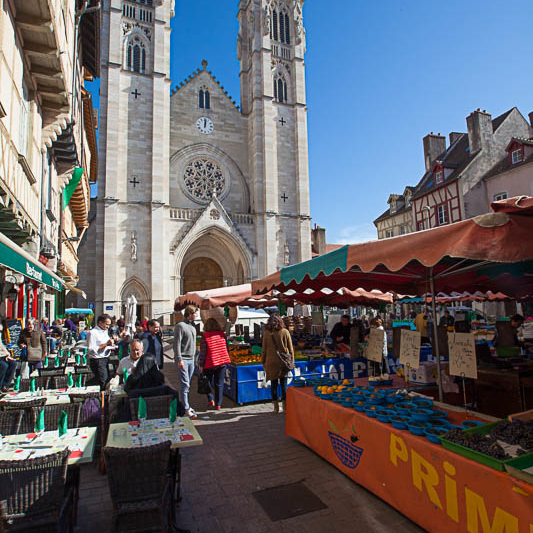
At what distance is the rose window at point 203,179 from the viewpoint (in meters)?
26.3

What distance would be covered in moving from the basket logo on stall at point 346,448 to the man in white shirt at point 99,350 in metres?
4.24

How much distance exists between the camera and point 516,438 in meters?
2.70

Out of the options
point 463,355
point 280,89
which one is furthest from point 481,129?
→ point 463,355

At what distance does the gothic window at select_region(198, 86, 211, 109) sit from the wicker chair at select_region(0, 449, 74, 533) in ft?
92.0

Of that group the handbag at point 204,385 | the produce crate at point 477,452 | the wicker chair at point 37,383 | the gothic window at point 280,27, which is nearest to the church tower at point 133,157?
the gothic window at point 280,27

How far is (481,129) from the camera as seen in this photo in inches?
918

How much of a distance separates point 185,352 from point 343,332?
14.6ft

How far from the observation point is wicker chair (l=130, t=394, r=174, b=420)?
4.00 metres

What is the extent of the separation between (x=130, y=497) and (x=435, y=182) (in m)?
26.7

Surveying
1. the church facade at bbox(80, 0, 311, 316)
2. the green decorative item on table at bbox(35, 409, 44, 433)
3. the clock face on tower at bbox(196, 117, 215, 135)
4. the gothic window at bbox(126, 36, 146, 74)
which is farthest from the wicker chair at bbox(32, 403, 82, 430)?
the clock face on tower at bbox(196, 117, 215, 135)

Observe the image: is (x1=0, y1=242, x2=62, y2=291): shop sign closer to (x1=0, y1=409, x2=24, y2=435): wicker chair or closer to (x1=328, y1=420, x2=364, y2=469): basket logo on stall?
(x1=0, y1=409, x2=24, y2=435): wicker chair

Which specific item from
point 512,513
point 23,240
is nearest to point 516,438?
point 512,513

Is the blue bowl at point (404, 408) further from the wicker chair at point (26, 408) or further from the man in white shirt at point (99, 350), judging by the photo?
the man in white shirt at point (99, 350)

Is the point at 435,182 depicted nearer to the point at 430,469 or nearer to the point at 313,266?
the point at 313,266
